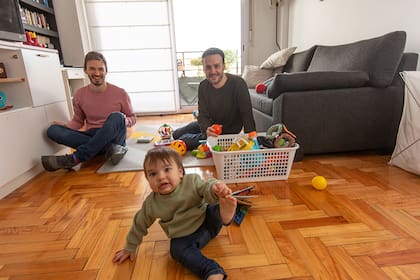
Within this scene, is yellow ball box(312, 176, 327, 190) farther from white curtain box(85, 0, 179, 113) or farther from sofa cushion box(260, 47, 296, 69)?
white curtain box(85, 0, 179, 113)

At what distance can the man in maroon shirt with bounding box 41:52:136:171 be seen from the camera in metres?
1.60

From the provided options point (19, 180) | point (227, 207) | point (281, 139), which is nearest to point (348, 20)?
point (281, 139)

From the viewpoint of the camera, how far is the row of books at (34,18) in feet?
8.42

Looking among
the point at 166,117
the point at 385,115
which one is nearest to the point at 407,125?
the point at 385,115

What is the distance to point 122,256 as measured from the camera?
81 centimetres

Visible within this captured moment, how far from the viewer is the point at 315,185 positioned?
1.22 meters

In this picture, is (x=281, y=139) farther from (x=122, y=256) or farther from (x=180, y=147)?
(x=122, y=256)

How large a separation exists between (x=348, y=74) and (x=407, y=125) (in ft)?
1.37

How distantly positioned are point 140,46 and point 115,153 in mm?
2350

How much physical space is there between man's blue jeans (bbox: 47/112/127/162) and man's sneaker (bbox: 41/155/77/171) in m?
0.05

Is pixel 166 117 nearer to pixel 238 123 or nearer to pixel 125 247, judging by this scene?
pixel 238 123

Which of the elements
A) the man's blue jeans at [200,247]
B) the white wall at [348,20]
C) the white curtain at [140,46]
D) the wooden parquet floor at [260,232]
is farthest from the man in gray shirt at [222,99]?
the white curtain at [140,46]

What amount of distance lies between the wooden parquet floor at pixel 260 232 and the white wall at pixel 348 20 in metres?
1.01

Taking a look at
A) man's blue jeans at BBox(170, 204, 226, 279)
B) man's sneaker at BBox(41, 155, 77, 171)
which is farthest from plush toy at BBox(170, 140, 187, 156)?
man's blue jeans at BBox(170, 204, 226, 279)
